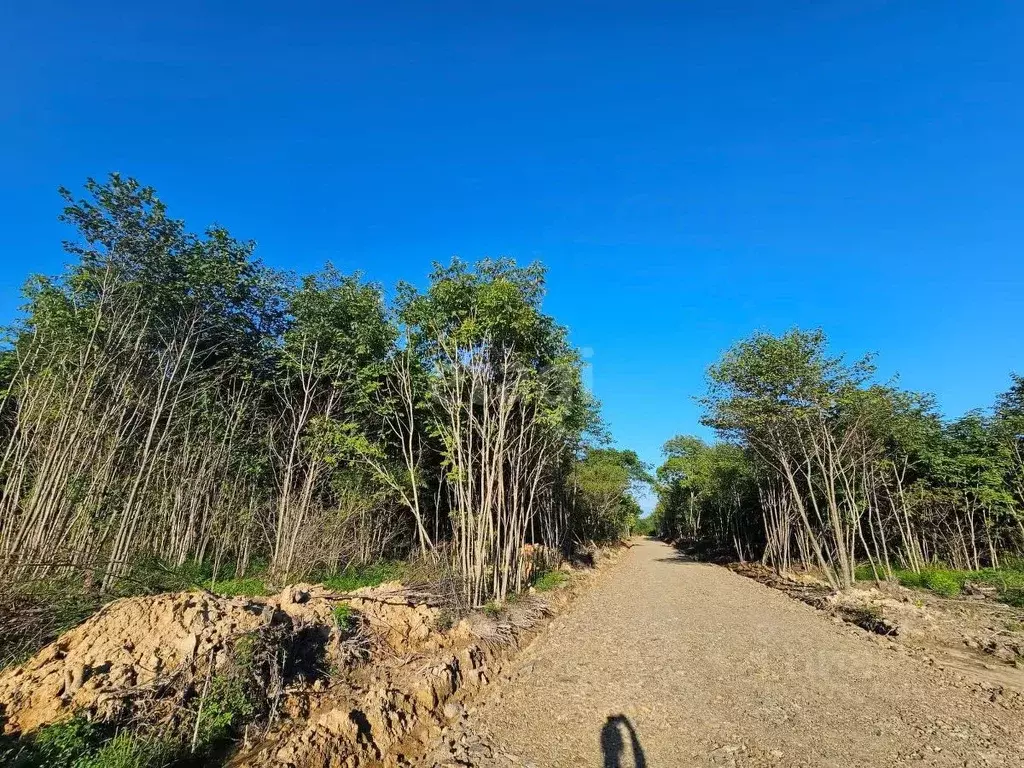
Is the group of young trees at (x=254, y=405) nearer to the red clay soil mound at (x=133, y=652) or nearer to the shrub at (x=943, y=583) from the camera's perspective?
→ the red clay soil mound at (x=133, y=652)

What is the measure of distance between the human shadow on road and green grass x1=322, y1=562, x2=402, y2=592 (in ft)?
22.9

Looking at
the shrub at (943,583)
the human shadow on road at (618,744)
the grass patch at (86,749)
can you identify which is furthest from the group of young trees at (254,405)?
the shrub at (943,583)

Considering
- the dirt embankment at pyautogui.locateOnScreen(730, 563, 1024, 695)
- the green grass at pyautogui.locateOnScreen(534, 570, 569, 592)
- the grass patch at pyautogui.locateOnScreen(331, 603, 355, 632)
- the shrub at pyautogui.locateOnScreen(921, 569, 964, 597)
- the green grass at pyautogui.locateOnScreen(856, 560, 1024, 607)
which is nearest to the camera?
the grass patch at pyautogui.locateOnScreen(331, 603, 355, 632)

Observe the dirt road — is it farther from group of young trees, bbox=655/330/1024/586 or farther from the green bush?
group of young trees, bbox=655/330/1024/586

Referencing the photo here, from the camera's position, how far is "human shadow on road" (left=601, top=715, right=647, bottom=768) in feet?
14.1

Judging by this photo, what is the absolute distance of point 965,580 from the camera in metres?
14.8

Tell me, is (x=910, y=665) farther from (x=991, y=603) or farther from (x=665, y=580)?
(x=665, y=580)

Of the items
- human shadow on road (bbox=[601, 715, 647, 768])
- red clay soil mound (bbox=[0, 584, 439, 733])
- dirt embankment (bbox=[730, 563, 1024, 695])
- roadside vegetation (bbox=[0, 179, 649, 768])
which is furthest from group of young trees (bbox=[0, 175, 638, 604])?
dirt embankment (bbox=[730, 563, 1024, 695])

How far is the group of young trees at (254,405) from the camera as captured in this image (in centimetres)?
831

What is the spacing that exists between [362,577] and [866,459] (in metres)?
16.6

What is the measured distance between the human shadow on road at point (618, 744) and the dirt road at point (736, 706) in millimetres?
16

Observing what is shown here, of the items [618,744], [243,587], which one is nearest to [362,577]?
[243,587]

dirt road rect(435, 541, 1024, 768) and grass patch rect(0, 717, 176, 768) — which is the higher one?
grass patch rect(0, 717, 176, 768)

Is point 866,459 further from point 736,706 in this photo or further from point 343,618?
point 343,618
